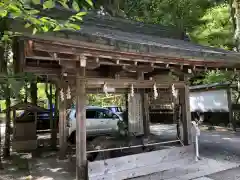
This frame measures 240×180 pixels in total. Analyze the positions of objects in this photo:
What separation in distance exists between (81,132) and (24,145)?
5382mm

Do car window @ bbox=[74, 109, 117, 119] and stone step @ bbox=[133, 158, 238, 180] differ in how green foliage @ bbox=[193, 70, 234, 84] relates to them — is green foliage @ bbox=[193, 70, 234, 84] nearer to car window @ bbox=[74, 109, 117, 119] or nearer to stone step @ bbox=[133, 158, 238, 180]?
car window @ bbox=[74, 109, 117, 119]

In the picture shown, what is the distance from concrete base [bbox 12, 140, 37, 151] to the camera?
345 inches

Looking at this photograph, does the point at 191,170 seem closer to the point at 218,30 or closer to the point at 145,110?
the point at 145,110

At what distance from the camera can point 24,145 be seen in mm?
8906

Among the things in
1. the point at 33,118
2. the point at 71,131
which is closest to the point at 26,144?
the point at 33,118

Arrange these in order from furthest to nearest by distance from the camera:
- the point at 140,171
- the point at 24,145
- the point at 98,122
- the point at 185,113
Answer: the point at 98,122, the point at 24,145, the point at 185,113, the point at 140,171

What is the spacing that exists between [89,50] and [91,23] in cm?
295

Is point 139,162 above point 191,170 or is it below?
above

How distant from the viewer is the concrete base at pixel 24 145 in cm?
876

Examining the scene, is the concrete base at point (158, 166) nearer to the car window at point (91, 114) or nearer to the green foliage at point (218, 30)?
the car window at point (91, 114)

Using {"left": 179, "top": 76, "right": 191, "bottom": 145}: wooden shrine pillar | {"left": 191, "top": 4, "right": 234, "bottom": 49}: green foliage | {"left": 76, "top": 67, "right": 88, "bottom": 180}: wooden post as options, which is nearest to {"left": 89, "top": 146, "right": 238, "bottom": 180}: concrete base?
{"left": 76, "top": 67, "right": 88, "bottom": 180}: wooden post

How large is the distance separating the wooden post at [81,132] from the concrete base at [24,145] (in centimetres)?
508

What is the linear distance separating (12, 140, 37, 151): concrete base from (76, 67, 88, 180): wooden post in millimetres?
5080

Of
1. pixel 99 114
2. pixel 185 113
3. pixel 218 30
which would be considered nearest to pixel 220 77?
pixel 218 30
